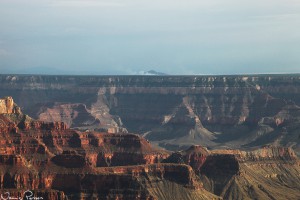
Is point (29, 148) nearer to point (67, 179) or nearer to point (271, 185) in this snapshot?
point (67, 179)

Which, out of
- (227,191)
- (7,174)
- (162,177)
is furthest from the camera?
(227,191)

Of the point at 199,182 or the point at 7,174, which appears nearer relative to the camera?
the point at 7,174

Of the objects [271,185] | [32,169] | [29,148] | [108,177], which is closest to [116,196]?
[108,177]

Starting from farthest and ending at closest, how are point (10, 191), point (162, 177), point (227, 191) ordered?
1. point (227, 191)
2. point (162, 177)
3. point (10, 191)
